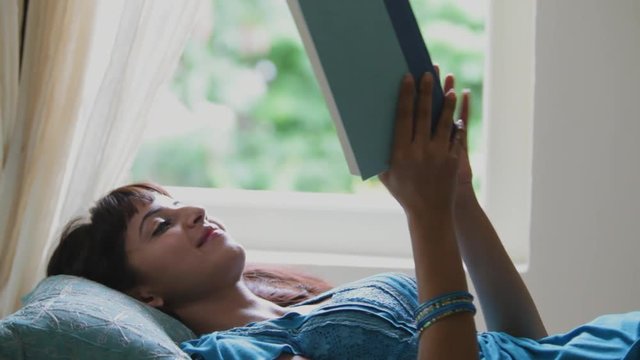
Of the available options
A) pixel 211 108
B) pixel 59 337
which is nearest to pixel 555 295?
pixel 211 108

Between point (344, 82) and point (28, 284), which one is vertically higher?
point (344, 82)

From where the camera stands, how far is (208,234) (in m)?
1.61

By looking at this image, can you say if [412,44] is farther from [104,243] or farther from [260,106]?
[260,106]

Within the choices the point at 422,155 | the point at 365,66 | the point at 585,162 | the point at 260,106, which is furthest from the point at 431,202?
the point at 260,106

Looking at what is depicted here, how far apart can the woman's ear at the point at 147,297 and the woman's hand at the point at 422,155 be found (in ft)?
1.86

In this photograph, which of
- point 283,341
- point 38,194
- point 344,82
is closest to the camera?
point 344,82

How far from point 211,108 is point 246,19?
0.84ft

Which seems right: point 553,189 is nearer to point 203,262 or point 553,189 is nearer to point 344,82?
point 203,262

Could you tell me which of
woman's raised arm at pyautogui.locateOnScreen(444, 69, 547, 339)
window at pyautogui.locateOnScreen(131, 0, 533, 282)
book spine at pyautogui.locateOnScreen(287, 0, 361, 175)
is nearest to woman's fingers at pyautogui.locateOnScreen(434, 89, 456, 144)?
book spine at pyautogui.locateOnScreen(287, 0, 361, 175)

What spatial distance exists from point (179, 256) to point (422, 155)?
0.56m

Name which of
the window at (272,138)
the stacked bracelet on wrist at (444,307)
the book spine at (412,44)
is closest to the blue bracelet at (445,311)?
the stacked bracelet on wrist at (444,307)

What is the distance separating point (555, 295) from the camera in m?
2.12

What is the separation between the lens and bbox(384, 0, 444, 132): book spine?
1.15 metres

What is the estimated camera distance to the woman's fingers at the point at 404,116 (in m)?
1.16
